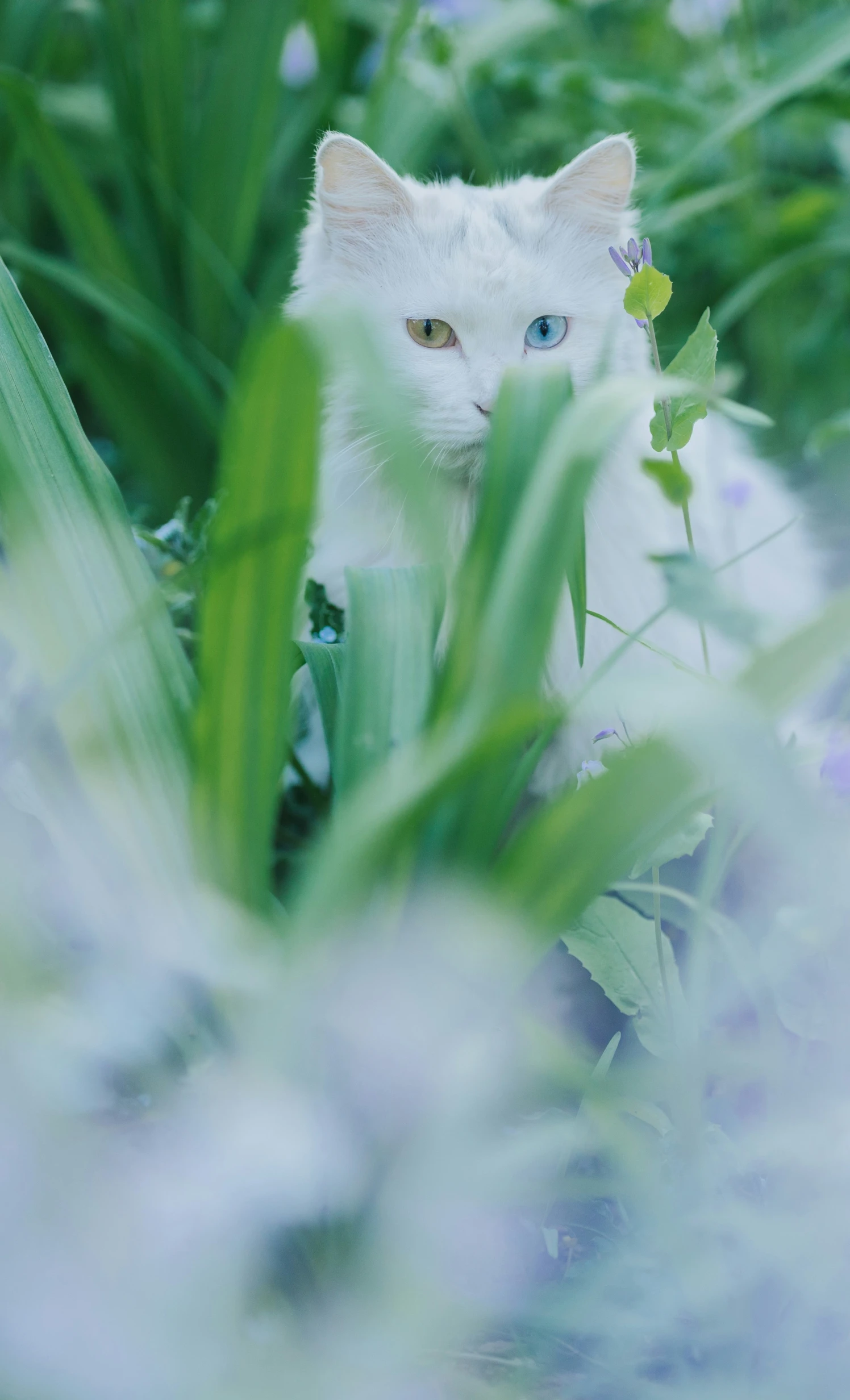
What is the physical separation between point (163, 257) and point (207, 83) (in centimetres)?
28

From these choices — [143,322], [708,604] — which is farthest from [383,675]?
[143,322]

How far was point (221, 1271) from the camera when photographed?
620mm

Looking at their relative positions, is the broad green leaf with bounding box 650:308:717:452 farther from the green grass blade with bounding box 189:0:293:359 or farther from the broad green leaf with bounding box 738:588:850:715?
the green grass blade with bounding box 189:0:293:359

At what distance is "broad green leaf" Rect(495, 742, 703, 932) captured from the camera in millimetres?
601

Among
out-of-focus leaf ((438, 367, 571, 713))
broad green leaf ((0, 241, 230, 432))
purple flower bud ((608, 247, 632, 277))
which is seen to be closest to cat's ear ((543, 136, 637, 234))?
purple flower bud ((608, 247, 632, 277))

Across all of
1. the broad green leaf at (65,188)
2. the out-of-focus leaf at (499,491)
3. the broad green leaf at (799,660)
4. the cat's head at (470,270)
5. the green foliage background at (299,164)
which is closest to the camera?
the broad green leaf at (799,660)

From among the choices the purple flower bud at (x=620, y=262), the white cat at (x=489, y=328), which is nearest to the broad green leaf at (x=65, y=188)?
the white cat at (x=489, y=328)

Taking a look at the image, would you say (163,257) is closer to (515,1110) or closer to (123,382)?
(123,382)

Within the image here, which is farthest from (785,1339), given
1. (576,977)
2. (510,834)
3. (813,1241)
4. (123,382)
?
(123,382)

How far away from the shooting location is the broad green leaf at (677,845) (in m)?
0.75

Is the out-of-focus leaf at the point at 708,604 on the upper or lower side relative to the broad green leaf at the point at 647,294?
lower

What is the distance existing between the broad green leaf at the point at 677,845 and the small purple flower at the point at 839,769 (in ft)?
0.31

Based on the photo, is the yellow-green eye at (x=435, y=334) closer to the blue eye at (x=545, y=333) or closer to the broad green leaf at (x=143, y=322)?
the blue eye at (x=545, y=333)

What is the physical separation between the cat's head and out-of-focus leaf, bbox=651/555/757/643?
0.39m
